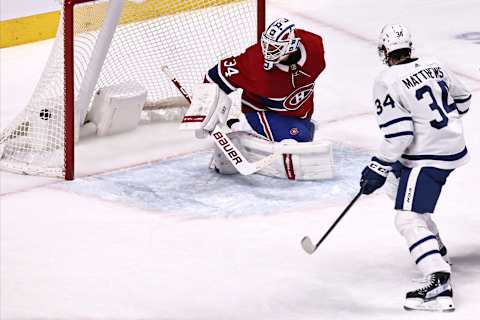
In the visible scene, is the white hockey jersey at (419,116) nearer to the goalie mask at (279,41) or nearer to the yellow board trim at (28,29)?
the goalie mask at (279,41)

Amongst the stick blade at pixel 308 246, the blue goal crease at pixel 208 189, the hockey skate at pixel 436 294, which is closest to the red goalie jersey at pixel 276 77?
the blue goal crease at pixel 208 189

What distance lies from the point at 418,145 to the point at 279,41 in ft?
4.33

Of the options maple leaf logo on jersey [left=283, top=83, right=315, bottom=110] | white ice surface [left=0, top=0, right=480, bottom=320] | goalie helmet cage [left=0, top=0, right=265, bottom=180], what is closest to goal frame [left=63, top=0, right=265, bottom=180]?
goalie helmet cage [left=0, top=0, right=265, bottom=180]

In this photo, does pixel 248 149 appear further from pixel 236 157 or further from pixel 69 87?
pixel 69 87

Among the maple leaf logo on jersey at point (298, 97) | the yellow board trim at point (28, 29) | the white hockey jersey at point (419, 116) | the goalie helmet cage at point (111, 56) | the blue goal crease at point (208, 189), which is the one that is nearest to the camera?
the white hockey jersey at point (419, 116)

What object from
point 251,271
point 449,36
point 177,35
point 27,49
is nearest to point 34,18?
point 27,49

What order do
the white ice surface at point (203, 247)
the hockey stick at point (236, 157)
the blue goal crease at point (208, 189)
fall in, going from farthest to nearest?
the hockey stick at point (236, 157) → the blue goal crease at point (208, 189) → the white ice surface at point (203, 247)

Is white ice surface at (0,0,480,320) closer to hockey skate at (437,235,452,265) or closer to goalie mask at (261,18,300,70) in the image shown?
hockey skate at (437,235,452,265)

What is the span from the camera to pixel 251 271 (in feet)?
17.0

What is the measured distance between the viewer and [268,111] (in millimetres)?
6230

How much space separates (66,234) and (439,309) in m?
1.51

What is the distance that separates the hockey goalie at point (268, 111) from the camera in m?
6.07

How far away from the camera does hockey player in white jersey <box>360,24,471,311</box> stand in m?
4.70

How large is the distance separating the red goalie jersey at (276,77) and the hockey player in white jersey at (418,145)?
1314 millimetres
